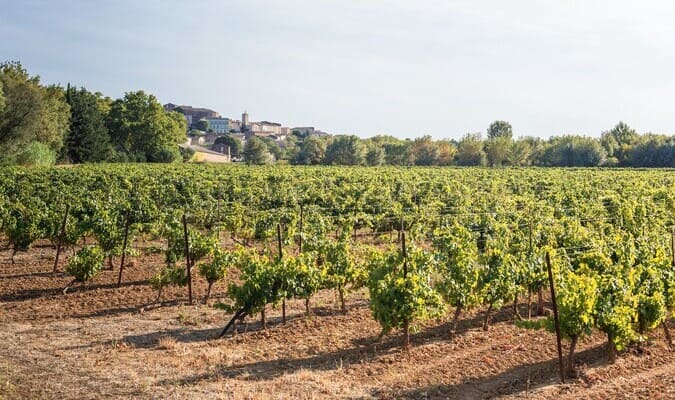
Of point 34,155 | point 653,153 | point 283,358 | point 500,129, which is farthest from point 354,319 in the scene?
point 500,129

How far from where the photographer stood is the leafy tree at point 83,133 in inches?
2525

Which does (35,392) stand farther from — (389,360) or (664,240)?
(664,240)

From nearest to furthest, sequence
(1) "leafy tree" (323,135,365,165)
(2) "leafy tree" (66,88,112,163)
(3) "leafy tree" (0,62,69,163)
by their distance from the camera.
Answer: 1. (3) "leafy tree" (0,62,69,163)
2. (2) "leafy tree" (66,88,112,163)
3. (1) "leafy tree" (323,135,365,165)

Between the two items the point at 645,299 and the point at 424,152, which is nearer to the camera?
the point at 645,299

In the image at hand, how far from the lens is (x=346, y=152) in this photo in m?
91.2

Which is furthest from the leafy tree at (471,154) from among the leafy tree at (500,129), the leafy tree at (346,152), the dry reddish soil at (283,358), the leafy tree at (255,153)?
the dry reddish soil at (283,358)

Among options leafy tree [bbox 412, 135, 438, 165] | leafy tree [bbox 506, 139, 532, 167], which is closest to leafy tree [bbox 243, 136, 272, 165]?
leafy tree [bbox 412, 135, 438, 165]

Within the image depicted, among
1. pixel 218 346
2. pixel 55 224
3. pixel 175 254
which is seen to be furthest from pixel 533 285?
pixel 55 224

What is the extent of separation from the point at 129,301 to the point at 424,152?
84.0 meters

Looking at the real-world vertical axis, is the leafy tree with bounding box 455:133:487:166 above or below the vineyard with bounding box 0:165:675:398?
above

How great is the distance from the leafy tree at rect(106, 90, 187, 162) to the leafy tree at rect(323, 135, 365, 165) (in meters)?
25.5

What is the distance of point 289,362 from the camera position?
10625 mm

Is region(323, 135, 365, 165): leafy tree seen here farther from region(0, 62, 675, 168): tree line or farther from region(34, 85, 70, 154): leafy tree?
region(34, 85, 70, 154): leafy tree

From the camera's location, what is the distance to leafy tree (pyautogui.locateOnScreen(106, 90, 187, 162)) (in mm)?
74750
